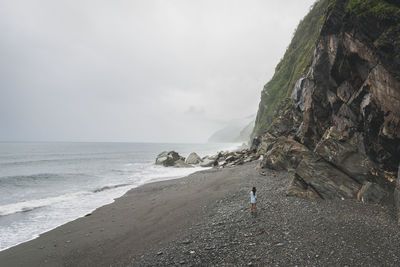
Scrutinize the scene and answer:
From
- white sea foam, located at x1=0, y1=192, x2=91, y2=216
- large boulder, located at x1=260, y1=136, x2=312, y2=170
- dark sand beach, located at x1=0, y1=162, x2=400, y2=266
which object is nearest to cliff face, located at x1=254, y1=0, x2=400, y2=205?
dark sand beach, located at x1=0, y1=162, x2=400, y2=266

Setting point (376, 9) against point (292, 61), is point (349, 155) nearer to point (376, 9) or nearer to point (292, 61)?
point (376, 9)

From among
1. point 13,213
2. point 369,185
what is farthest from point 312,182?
point 13,213

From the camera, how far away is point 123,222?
14.3 metres

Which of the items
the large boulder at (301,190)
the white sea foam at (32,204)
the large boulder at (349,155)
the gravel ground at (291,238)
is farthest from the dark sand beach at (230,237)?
the white sea foam at (32,204)

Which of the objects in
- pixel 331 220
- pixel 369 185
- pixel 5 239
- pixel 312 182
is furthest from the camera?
pixel 312 182

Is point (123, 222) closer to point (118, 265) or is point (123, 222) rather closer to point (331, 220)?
point (118, 265)

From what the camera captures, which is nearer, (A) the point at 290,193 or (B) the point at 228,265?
(B) the point at 228,265

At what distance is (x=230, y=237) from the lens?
30.5 ft

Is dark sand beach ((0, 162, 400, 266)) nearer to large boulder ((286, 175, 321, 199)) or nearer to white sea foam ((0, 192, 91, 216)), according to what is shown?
large boulder ((286, 175, 321, 199))

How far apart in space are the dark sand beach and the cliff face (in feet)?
6.12

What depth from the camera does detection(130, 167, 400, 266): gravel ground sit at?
730 cm

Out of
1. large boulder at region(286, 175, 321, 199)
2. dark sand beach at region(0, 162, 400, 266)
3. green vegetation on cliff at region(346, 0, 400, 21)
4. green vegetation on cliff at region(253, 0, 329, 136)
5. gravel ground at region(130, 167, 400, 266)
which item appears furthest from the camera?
green vegetation on cliff at region(253, 0, 329, 136)

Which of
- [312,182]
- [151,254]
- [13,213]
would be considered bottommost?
[13,213]

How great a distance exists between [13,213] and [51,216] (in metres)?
4.46
